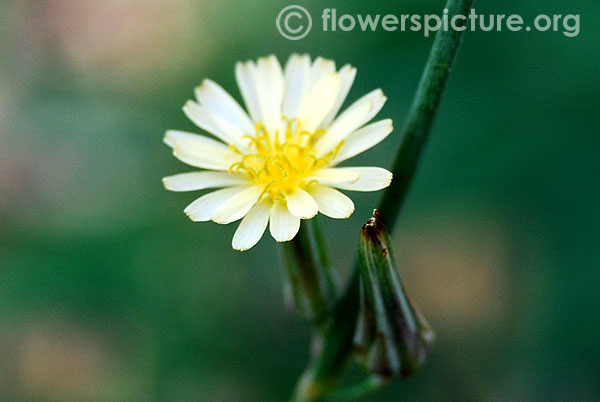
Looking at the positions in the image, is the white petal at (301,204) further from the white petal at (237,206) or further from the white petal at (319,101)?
the white petal at (319,101)

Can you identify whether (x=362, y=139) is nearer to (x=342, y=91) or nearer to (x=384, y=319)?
(x=342, y=91)

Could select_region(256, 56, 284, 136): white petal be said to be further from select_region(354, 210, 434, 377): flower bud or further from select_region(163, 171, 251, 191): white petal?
select_region(354, 210, 434, 377): flower bud

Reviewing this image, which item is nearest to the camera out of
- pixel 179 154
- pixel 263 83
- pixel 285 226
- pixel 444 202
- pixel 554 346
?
pixel 285 226

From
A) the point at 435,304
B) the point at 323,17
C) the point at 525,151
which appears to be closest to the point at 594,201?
the point at 525,151

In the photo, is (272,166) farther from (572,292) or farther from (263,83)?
(572,292)

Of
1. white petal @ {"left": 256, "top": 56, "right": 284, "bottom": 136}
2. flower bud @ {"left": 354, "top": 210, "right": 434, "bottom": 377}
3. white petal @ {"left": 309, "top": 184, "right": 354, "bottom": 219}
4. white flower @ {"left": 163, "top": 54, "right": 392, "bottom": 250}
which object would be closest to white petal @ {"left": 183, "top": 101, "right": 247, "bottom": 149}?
white flower @ {"left": 163, "top": 54, "right": 392, "bottom": 250}
